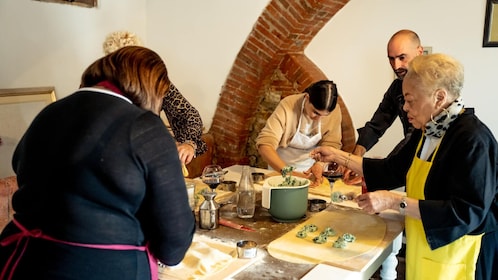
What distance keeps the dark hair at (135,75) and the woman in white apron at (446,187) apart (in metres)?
0.91

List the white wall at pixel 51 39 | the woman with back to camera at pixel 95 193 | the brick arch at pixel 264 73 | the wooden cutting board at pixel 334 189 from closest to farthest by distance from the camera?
the woman with back to camera at pixel 95 193 → the wooden cutting board at pixel 334 189 → the white wall at pixel 51 39 → the brick arch at pixel 264 73

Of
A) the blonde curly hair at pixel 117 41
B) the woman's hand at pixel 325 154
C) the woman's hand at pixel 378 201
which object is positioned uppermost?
the blonde curly hair at pixel 117 41

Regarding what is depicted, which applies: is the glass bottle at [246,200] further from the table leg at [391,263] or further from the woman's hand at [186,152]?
the table leg at [391,263]

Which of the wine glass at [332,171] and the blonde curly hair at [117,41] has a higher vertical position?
the blonde curly hair at [117,41]

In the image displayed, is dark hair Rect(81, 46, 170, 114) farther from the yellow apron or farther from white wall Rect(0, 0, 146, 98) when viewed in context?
white wall Rect(0, 0, 146, 98)

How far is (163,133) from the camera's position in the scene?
1130 mm

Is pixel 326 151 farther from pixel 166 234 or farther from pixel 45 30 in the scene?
pixel 45 30

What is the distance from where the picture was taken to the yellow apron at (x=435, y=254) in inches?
66.7

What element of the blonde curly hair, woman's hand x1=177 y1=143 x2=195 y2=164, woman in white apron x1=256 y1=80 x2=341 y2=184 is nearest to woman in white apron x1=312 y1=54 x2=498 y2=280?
woman's hand x1=177 y1=143 x2=195 y2=164

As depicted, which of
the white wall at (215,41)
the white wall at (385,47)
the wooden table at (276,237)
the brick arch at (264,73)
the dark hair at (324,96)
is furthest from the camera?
the white wall at (385,47)

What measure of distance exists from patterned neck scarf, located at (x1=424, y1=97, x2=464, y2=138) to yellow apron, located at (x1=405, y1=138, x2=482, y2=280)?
4.2 inches

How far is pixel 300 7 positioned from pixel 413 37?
1022mm

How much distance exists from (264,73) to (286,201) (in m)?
2.10

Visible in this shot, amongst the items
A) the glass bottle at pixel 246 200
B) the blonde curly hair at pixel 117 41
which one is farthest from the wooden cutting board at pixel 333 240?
the blonde curly hair at pixel 117 41
